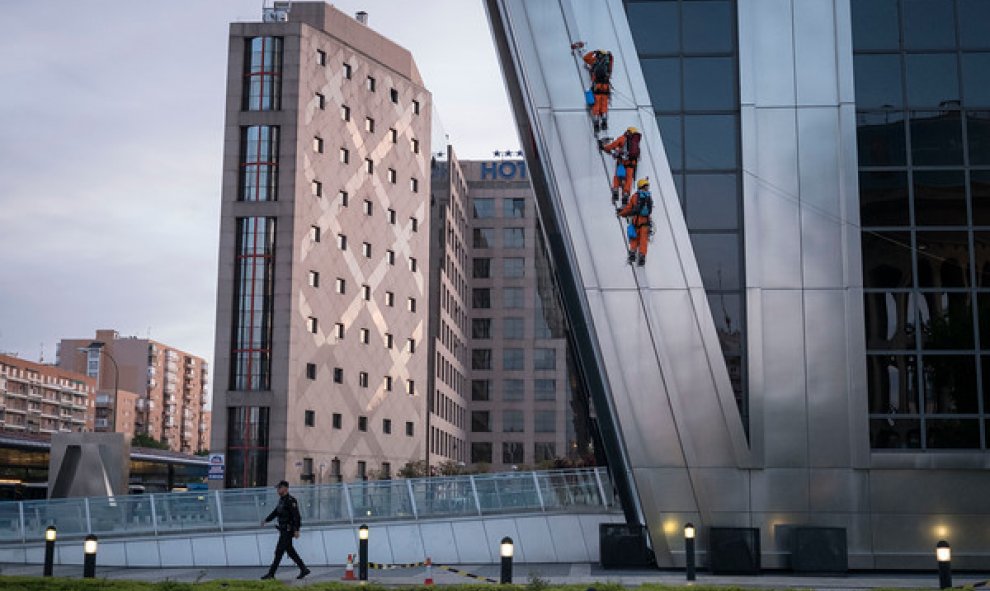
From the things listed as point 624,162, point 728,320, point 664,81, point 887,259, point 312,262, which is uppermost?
point 312,262

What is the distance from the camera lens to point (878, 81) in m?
24.4

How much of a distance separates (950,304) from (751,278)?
4.58 m

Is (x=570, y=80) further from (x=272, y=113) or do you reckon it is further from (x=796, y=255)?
(x=272, y=113)

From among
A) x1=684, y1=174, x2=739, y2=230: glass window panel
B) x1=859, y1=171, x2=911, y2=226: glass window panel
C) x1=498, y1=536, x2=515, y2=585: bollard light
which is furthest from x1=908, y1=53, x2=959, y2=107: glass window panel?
x1=498, y1=536, x2=515, y2=585: bollard light

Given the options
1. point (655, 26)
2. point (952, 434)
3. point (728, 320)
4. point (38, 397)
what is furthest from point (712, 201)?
point (38, 397)

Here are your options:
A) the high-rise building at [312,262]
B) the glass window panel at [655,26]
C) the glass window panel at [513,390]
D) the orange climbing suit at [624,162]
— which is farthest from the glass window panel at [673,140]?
the glass window panel at [513,390]

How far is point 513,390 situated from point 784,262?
345ft

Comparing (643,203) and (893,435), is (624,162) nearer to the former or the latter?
(643,203)

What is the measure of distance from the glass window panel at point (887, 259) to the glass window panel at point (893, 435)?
→ 10.0 ft

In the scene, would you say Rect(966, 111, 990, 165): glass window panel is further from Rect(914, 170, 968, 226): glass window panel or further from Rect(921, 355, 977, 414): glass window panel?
Rect(921, 355, 977, 414): glass window panel

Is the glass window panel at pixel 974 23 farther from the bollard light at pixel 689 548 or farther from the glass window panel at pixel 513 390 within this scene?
the glass window panel at pixel 513 390

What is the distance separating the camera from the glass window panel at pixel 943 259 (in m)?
24.0

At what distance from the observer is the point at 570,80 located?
24547mm

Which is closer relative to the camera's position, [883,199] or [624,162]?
[624,162]
